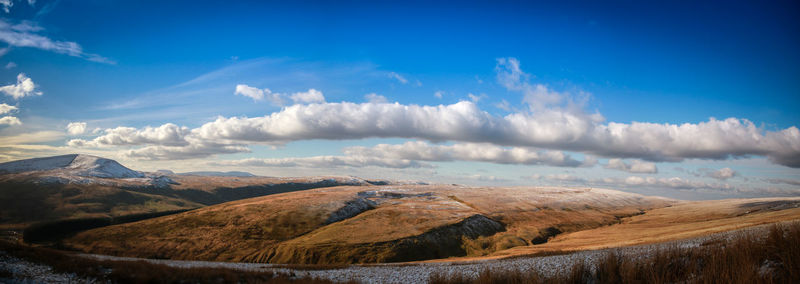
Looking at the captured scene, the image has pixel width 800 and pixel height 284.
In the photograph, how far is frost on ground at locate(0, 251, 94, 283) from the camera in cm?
1598

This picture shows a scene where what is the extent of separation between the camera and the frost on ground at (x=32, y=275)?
629 inches

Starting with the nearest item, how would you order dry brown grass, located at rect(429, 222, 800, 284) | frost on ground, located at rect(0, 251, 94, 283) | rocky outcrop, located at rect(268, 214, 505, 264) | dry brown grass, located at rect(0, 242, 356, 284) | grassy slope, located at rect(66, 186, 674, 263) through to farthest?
1. dry brown grass, located at rect(429, 222, 800, 284)
2. frost on ground, located at rect(0, 251, 94, 283)
3. dry brown grass, located at rect(0, 242, 356, 284)
4. rocky outcrop, located at rect(268, 214, 505, 264)
5. grassy slope, located at rect(66, 186, 674, 263)

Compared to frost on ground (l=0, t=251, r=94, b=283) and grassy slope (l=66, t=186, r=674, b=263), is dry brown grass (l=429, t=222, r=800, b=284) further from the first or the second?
grassy slope (l=66, t=186, r=674, b=263)

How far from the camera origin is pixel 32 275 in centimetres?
1741

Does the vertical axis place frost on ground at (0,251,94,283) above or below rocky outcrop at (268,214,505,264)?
above

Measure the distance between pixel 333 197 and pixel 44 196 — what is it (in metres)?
192

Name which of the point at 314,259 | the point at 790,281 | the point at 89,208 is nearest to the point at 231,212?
the point at 314,259

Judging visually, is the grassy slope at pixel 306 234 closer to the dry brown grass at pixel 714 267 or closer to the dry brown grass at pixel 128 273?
the dry brown grass at pixel 128 273

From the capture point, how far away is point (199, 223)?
9281cm

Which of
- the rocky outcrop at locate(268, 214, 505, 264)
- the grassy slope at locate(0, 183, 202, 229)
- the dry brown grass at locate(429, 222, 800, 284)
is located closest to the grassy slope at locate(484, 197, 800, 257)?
the rocky outcrop at locate(268, 214, 505, 264)

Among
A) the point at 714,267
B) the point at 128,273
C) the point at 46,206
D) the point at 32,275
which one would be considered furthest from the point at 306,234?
the point at 46,206

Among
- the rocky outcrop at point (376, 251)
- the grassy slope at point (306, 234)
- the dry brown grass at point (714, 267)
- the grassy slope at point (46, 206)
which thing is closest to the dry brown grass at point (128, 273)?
the dry brown grass at point (714, 267)

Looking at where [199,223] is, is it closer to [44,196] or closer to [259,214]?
[259,214]

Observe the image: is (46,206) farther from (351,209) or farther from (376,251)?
(376,251)
